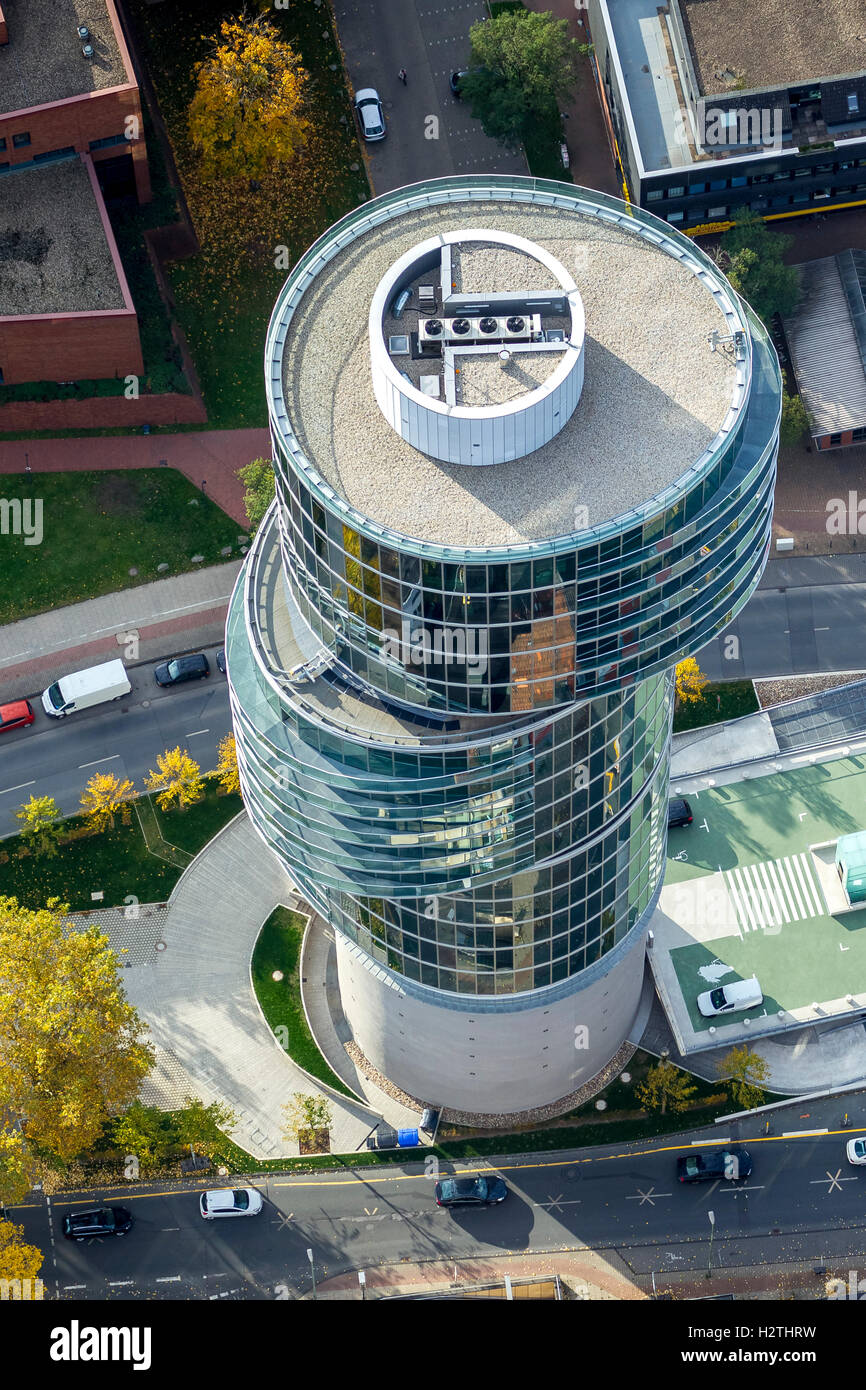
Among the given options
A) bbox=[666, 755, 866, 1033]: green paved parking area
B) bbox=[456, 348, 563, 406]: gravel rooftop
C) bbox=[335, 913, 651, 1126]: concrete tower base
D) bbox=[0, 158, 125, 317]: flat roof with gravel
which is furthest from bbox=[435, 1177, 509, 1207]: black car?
bbox=[0, 158, 125, 317]: flat roof with gravel

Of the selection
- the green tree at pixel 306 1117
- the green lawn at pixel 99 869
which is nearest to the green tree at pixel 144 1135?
the green tree at pixel 306 1117

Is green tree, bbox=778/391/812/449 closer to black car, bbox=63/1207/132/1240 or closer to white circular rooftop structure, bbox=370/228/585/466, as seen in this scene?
white circular rooftop structure, bbox=370/228/585/466

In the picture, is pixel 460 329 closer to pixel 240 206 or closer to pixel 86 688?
pixel 86 688

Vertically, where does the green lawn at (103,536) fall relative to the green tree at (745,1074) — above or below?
above

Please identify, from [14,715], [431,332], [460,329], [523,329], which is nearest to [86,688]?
[14,715]

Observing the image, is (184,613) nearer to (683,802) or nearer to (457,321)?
(683,802)

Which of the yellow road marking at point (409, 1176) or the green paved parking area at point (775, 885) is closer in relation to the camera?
the yellow road marking at point (409, 1176)

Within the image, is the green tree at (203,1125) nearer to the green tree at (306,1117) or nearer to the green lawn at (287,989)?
the green tree at (306,1117)
